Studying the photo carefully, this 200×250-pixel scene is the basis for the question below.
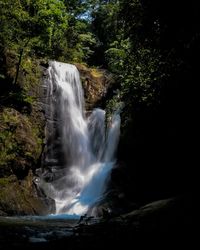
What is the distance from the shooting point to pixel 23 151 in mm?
17312

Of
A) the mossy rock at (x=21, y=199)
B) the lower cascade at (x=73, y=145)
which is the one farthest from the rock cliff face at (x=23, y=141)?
the lower cascade at (x=73, y=145)

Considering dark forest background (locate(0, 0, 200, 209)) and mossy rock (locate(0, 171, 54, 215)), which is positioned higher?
dark forest background (locate(0, 0, 200, 209))

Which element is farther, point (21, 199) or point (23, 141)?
point (23, 141)

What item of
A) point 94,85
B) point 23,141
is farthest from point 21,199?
point 94,85

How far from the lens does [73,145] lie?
21.0 m

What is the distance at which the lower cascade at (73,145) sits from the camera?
709 inches

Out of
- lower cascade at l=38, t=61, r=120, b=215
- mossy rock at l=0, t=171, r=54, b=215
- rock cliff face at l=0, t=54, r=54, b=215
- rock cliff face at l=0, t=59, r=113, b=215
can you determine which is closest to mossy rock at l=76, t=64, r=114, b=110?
lower cascade at l=38, t=61, r=120, b=215

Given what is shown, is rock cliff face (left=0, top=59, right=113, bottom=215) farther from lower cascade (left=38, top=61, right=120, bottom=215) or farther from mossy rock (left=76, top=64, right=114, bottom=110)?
mossy rock (left=76, top=64, right=114, bottom=110)

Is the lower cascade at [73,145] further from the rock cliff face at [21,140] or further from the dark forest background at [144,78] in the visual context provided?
the dark forest background at [144,78]

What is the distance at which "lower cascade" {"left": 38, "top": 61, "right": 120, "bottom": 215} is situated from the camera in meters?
18.0

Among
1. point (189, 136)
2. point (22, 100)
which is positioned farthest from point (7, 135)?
point (189, 136)

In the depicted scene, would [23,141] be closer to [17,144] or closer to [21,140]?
[21,140]

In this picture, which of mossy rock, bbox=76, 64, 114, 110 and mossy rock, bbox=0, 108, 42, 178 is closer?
mossy rock, bbox=0, 108, 42, 178

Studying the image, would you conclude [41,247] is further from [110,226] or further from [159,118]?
[159,118]
